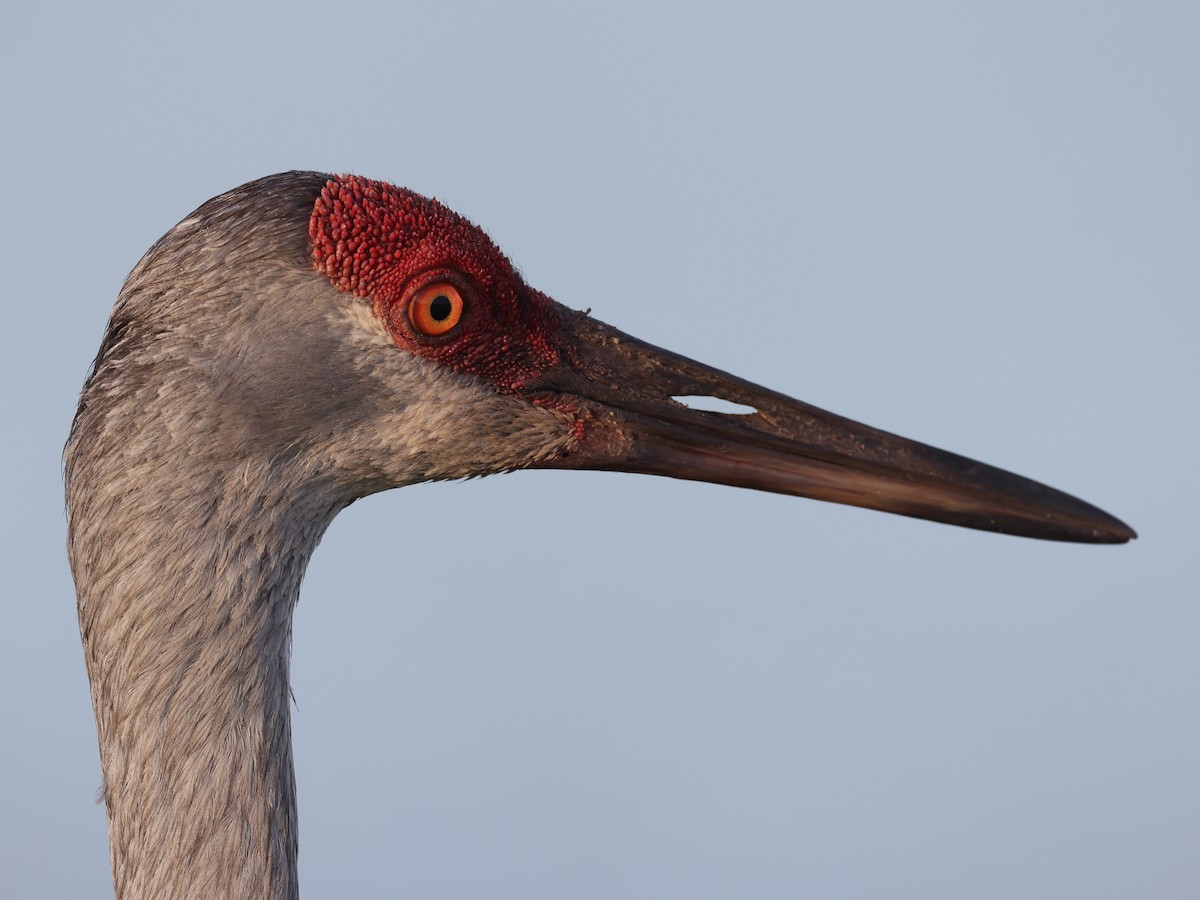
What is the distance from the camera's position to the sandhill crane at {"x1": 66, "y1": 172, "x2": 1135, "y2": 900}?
2.44 metres

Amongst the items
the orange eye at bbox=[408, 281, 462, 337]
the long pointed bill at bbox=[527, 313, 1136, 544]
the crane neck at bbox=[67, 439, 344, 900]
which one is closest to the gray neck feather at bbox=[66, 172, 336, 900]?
the crane neck at bbox=[67, 439, 344, 900]

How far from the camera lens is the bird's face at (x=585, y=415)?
2.61 m

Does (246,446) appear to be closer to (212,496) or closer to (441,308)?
(212,496)

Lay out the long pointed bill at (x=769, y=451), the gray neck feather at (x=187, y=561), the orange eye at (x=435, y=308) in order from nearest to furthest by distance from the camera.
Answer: the gray neck feather at (x=187, y=561) < the orange eye at (x=435, y=308) < the long pointed bill at (x=769, y=451)

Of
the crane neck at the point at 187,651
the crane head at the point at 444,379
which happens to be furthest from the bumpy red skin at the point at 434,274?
the crane neck at the point at 187,651

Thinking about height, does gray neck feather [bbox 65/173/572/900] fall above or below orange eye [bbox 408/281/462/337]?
below

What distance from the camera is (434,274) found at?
2.61 meters

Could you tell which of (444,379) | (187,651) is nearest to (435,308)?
(444,379)

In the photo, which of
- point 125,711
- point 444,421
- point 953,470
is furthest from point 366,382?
point 953,470

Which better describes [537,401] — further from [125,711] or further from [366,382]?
[125,711]

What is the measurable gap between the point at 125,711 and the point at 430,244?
3.62 ft

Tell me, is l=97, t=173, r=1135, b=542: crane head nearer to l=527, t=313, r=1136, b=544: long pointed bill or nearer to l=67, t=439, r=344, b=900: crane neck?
l=527, t=313, r=1136, b=544: long pointed bill

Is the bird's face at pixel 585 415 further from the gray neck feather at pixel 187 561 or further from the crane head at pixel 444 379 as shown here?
the gray neck feather at pixel 187 561

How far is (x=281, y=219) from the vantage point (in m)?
2.52
